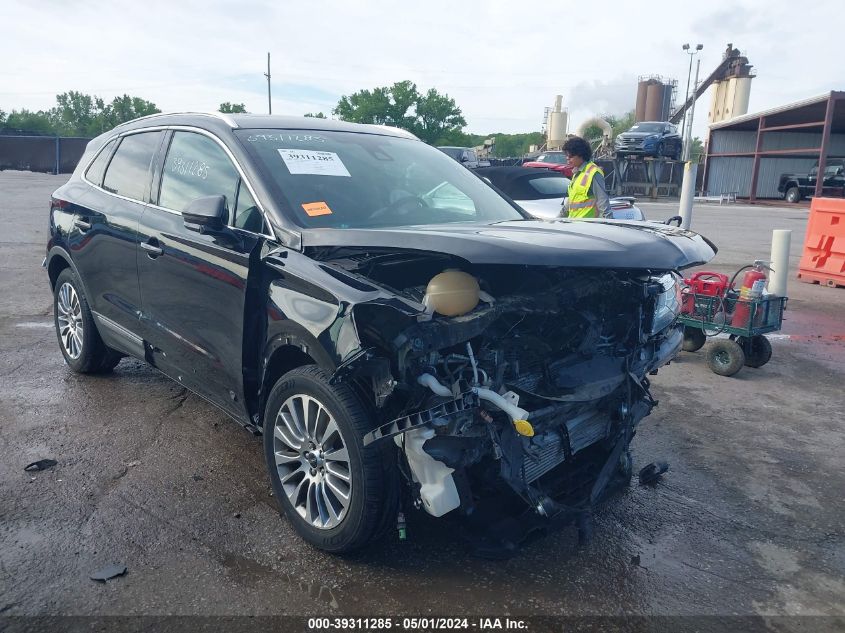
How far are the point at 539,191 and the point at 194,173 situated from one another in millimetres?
7215

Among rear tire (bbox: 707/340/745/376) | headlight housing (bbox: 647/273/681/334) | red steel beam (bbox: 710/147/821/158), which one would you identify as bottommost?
rear tire (bbox: 707/340/745/376)

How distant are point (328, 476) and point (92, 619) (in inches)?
41.5

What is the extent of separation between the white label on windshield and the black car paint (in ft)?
0.70

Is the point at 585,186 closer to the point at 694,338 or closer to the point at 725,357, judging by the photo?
the point at 694,338

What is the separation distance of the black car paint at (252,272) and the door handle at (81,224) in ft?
0.13

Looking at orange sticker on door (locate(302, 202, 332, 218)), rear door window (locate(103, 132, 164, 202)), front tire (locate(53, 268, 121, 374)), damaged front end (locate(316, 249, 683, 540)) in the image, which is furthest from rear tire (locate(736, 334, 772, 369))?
front tire (locate(53, 268, 121, 374))

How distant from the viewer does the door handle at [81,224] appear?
4.88 metres

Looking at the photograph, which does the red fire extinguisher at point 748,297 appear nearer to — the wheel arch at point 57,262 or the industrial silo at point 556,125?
the wheel arch at point 57,262

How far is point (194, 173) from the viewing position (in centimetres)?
404

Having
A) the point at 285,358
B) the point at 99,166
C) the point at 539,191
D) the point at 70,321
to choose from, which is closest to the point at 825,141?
the point at 539,191

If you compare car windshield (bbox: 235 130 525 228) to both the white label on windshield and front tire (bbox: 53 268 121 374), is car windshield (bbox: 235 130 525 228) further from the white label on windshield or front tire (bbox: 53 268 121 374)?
front tire (bbox: 53 268 121 374)

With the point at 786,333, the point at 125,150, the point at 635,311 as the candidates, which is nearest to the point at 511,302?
the point at 635,311

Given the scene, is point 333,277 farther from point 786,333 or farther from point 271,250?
point 786,333

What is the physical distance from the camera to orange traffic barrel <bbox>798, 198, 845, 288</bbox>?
9.96m
